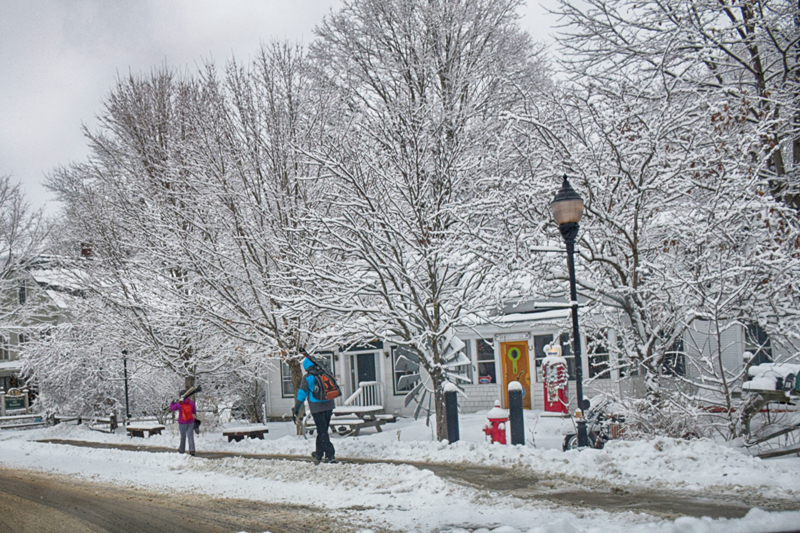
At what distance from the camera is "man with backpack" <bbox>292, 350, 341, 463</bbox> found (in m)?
10.2

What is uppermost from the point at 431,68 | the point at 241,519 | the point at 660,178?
the point at 431,68

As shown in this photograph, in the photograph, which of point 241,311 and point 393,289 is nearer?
point 393,289

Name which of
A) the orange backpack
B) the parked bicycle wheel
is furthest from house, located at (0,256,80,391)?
the parked bicycle wheel

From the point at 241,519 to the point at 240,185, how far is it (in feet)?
31.3

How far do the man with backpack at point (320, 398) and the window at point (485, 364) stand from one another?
10206 millimetres

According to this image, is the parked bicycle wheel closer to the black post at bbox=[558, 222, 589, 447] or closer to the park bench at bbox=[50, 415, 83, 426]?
the black post at bbox=[558, 222, 589, 447]

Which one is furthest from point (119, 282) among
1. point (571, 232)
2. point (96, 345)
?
point (571, 232)

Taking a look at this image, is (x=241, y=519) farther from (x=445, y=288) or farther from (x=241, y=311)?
(x=241, y=311)

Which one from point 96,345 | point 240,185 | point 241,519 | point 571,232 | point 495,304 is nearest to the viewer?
point 241,519

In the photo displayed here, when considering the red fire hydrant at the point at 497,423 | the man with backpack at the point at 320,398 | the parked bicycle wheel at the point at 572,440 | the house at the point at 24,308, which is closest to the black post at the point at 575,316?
the parked bicycle wheel at the point at 572,440

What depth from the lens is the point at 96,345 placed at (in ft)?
67.0

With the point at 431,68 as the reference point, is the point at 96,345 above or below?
below

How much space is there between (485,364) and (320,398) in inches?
421

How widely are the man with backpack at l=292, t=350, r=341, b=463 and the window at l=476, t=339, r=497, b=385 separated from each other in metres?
10.2
